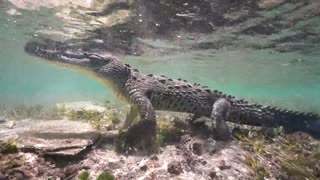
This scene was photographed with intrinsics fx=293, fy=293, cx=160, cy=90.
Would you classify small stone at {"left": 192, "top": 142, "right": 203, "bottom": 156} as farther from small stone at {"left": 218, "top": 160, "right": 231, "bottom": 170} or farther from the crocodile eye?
the crocodile eye

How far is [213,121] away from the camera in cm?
679

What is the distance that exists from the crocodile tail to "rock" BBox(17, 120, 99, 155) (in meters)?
3.81

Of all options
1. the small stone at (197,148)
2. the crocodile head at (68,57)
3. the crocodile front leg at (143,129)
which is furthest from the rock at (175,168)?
the crocodile head at (68,57)

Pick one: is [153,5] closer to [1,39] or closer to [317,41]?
[317,41]

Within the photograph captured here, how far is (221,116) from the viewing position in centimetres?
688

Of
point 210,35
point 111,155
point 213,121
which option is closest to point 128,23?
point 210,35

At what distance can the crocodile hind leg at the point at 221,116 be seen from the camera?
260 inches

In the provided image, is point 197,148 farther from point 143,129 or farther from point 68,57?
point 68,57

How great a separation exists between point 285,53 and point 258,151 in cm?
1537

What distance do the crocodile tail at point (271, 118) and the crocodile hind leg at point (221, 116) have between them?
17.9 inches

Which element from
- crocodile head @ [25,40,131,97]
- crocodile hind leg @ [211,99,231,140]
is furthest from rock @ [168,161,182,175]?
crocodile head @ [25,40,131,97]

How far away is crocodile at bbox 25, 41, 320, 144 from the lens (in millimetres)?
7105

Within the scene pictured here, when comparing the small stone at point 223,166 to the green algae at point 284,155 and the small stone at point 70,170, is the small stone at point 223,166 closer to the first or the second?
the green algae at point 284,155

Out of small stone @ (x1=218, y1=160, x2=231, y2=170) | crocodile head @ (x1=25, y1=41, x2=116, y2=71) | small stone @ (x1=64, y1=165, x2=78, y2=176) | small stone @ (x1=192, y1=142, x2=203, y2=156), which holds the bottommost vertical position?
small stone @ (x1=64, y1=165, x2=78, y2=176)
